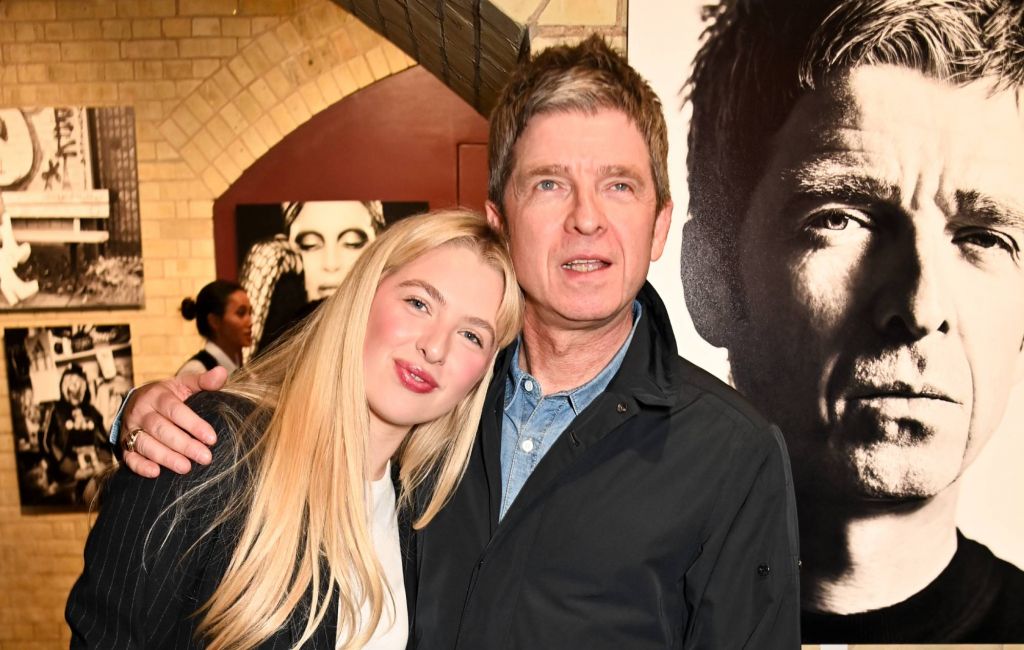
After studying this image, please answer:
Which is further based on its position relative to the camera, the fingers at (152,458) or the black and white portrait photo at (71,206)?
the black and white portrait photo at (71,206)

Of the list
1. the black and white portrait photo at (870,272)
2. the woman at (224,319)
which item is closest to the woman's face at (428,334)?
the black and white portrait photo at (870,272)

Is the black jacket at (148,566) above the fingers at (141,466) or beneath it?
beneath

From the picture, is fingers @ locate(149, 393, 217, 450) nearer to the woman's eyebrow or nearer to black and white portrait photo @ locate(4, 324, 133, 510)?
the woman's eyebrow

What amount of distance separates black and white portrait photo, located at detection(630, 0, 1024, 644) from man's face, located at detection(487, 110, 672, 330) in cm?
72

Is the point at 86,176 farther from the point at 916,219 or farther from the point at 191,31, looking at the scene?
the point at 916,219

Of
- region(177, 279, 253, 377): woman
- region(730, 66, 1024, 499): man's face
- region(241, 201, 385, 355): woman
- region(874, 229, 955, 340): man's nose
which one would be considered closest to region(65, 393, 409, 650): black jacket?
region(730, 66, 1024, 499): man's face

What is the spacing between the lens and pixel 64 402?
4.77m

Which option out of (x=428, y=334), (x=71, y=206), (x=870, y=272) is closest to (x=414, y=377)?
(x=428, y=334)

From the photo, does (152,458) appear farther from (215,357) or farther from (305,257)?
(305,257)

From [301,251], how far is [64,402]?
1.91m

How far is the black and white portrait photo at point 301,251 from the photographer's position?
14.7 ft

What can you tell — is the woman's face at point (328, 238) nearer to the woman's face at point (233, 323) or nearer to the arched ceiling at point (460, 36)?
the woman's face at point (233, 323)

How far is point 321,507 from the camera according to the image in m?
1.49

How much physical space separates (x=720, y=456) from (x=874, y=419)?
104cm
